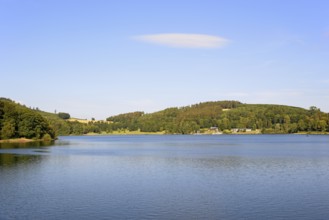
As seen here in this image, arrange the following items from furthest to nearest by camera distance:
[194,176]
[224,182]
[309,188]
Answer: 1. [194,176]
2. [224,182]
3. [309,188]

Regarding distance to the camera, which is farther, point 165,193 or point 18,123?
point 18,123

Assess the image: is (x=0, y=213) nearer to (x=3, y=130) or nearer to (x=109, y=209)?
(x=109, y=209)

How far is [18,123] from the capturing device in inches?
5694

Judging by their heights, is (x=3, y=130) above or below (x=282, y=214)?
above

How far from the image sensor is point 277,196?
36219 mm

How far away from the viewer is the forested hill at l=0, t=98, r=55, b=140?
139 meters

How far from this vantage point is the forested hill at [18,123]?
13940 centimetres

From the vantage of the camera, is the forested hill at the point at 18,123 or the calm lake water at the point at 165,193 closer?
the calm lake water at the point at 165,193

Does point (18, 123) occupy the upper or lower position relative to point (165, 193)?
upper

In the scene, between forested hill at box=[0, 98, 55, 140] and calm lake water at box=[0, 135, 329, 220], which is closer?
calm lake water at box=[0, 135, 329, 220]

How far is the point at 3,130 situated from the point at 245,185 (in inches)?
4560

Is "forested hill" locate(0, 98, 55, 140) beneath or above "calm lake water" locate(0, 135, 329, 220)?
above

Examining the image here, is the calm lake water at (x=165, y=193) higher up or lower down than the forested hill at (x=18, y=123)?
lower down

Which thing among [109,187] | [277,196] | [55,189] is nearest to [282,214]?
[277,196]
